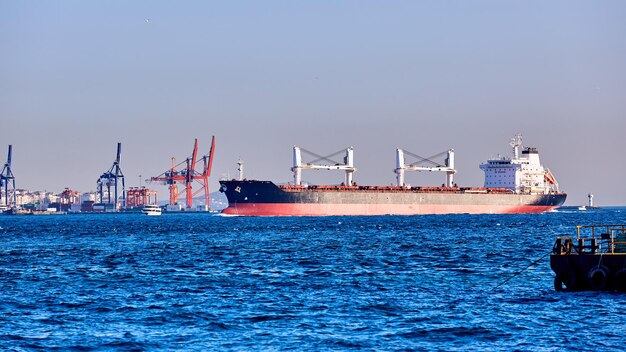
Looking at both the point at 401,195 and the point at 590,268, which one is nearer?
the point at 590,268

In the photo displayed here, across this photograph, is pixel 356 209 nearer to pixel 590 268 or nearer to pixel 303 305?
pixel 590 268

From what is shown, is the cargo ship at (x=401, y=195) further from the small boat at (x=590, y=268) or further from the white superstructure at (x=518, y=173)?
the small boat at (x=590, y=268)

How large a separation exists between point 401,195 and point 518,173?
34826 mm

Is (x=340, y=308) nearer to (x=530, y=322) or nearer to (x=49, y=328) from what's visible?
(x=530, y=322)

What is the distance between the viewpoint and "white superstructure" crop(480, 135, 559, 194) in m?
186

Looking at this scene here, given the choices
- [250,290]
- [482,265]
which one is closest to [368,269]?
[482,265]

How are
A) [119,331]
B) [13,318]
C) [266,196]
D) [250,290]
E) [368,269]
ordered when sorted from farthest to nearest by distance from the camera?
[266,196] → [368,269] → [250,290] → [13,318] → [119,331]

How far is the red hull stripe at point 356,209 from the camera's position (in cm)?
15312

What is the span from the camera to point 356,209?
159875 millimetres

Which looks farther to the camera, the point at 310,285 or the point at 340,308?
the point at 310,285

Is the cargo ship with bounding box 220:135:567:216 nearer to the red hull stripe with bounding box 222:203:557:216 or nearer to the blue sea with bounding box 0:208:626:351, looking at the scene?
the red hull stripe with bounding box 222:203:557:216

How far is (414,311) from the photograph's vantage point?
1270 inches

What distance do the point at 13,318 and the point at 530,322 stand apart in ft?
55.4

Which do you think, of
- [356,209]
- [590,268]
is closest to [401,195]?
[356,209]
